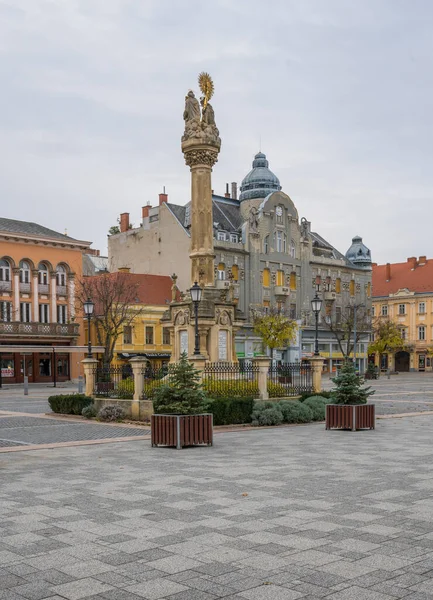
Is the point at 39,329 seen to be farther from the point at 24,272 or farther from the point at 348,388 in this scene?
the point at 348,388

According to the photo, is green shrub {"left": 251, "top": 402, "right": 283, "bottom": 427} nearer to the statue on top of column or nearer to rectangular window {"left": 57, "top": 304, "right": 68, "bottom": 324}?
the statue on top of column

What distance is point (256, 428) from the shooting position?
66.4ft

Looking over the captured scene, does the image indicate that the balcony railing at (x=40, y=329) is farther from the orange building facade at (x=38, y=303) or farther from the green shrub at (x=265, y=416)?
the green shrub at (x=265, y=416)

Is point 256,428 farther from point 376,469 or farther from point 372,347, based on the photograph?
point 372,347

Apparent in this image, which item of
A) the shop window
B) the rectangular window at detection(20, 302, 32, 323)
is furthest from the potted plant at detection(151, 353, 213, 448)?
the shop window

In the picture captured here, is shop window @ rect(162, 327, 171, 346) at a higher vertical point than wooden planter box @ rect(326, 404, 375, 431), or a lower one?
higher

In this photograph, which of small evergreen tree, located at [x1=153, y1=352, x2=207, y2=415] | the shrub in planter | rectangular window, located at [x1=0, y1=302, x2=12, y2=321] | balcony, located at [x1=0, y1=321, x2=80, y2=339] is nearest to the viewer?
small evergreen tree, located at [x1=153, y1=352, x2=207, y2=415]

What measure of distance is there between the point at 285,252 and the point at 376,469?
A: 59.8 m

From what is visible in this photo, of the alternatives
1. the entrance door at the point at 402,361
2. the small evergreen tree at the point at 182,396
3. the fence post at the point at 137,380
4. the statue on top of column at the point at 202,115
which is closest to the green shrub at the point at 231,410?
the fence post at the point at 137,380

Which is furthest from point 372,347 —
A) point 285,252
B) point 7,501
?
point 7,501

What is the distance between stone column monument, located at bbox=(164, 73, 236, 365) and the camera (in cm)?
2744

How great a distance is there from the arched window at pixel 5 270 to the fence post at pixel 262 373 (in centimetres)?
3849

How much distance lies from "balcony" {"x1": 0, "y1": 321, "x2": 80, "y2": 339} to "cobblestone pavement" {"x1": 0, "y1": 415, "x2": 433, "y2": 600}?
43.1 metres

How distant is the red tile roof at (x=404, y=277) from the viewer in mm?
90438
